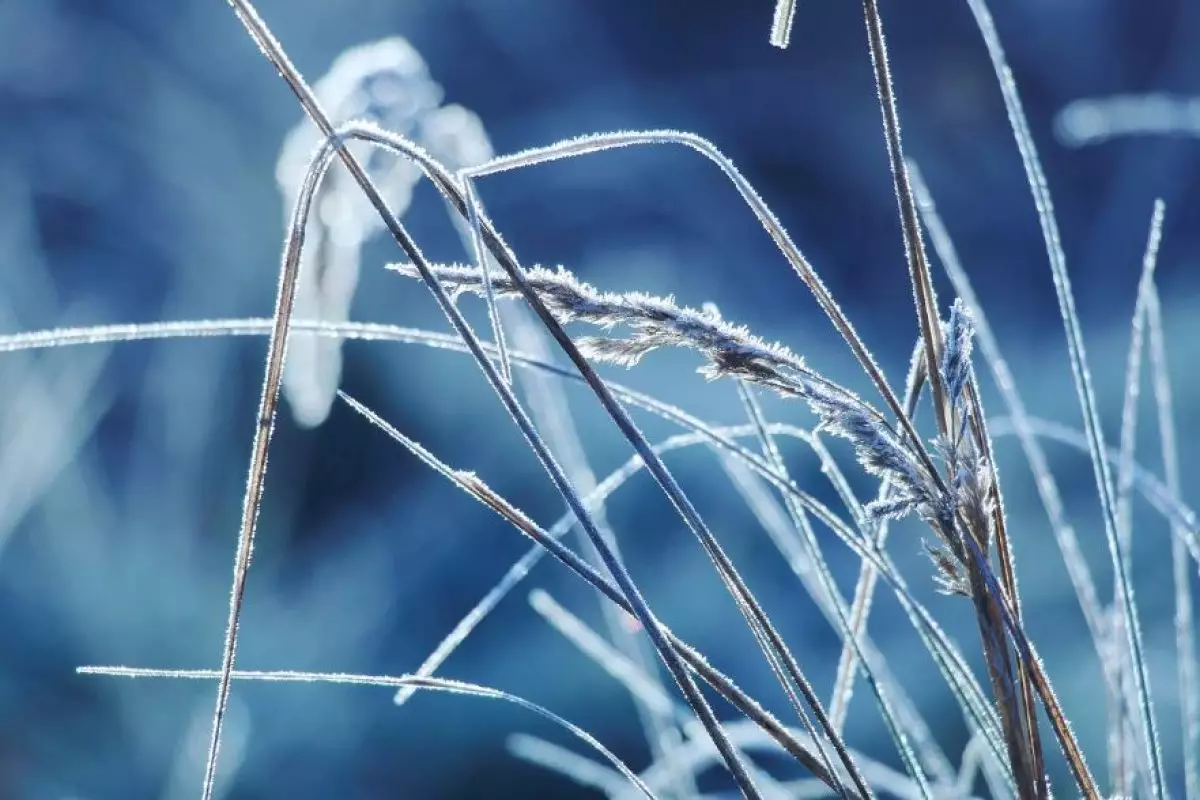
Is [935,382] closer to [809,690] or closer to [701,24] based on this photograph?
[809,690]

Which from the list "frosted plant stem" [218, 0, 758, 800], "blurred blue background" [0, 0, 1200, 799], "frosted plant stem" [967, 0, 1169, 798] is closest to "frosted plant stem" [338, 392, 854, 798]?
"frosted plant stem" [218, 0, 758, 800]

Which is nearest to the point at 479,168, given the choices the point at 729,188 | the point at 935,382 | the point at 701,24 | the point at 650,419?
the point at 935,382

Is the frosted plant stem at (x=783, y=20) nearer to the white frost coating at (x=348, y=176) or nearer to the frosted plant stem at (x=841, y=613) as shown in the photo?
the frosted plant stem at (x=841, y=613)

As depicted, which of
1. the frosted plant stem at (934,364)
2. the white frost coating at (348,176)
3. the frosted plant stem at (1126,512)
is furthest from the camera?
the white frost coating at (348,176)

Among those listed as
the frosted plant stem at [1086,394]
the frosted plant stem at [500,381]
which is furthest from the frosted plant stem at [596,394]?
the frosted plant stem at [1086,394]

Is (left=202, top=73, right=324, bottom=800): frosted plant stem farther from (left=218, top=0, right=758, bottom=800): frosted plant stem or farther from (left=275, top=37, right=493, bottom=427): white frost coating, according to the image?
(left=275, top=37, right=493, bottom=427): white frost coating

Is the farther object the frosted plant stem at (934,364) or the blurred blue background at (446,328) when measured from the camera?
the blurred blue background at (446,328)
